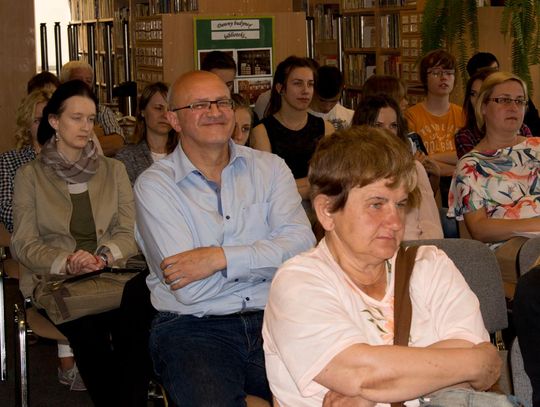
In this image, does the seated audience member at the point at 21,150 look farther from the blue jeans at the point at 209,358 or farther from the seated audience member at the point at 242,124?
the blue jeans at the point at 209,358

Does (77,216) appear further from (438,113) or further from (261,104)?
(261,104)

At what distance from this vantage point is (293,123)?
5773 millimetres

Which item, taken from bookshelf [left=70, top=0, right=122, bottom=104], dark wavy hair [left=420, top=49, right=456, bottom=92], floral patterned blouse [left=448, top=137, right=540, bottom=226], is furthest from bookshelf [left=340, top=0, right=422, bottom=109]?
floral patterned blouse [left=448, top=137, right=540, bottom=226]

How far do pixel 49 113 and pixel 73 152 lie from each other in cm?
23

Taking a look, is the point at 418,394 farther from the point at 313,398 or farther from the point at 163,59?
the point at 163,59

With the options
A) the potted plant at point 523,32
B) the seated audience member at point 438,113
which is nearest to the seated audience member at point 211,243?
the seated audience member at point 438,113

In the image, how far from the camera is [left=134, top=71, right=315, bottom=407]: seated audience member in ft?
9.88

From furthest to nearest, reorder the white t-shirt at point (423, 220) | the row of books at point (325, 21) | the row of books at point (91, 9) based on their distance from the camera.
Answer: the row of books at point (91, 9), the row of books at point (325, 21), the white t-shirt at point (423, 220)

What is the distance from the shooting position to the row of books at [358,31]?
32.8 ft

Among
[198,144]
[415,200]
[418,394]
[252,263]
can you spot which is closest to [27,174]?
[198,144]

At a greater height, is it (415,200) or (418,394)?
(415,200)

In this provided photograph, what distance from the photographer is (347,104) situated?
34.4 ft

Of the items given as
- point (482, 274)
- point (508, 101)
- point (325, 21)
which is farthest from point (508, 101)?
point (325, 21)

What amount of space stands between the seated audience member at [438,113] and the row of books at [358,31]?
133 inches
